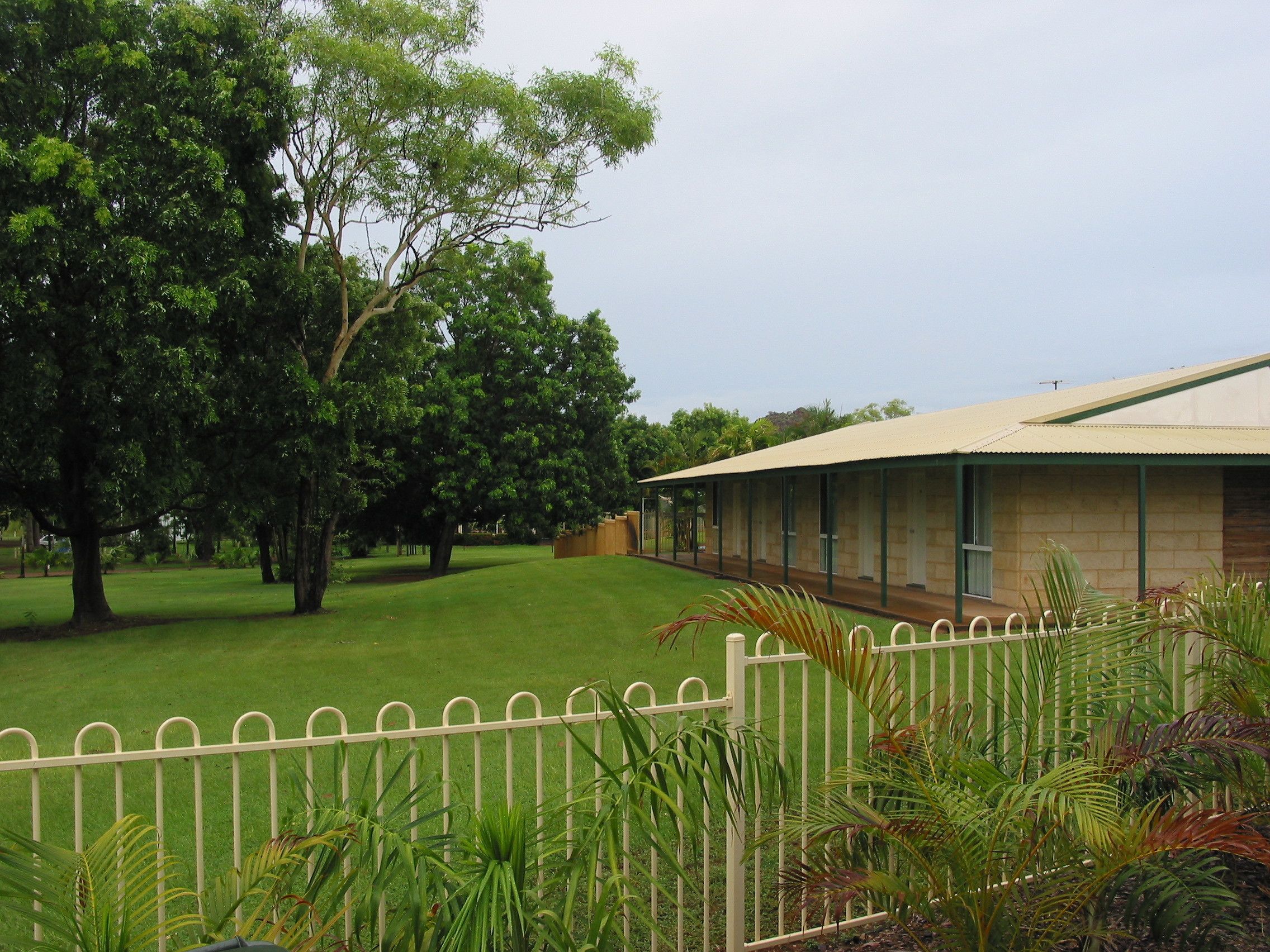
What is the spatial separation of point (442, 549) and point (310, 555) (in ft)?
42.0

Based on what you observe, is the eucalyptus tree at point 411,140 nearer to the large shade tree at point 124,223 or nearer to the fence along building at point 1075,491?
the large shade tree at point 124,223

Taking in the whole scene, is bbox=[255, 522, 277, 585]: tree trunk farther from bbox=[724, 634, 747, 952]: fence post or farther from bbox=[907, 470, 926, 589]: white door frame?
bbox=[724, 634, 747, 952]: fence post

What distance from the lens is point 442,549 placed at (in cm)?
3225

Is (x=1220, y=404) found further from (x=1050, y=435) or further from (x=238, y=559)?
(x=238, y=559)

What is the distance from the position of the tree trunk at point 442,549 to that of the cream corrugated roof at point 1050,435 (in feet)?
39.6

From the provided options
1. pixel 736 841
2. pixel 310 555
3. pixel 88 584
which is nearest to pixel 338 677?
pixel 310 555

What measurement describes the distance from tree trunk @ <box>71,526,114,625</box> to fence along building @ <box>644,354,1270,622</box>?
13.0 metres

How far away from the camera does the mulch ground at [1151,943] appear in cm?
373

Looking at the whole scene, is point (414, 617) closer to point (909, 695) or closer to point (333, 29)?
point (333, 29)

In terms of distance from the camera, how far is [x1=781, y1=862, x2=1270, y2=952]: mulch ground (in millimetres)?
3730

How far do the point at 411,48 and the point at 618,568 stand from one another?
14.2m

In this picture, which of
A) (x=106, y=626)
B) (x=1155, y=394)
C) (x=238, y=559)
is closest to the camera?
(x=1155, y=394)

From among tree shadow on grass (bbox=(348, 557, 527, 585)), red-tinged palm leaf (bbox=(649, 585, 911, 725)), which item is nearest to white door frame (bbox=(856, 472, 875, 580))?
tree shadow on grass (bbox=(348, 557, 527, 585))

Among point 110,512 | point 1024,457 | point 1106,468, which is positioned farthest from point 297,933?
point 110,512
